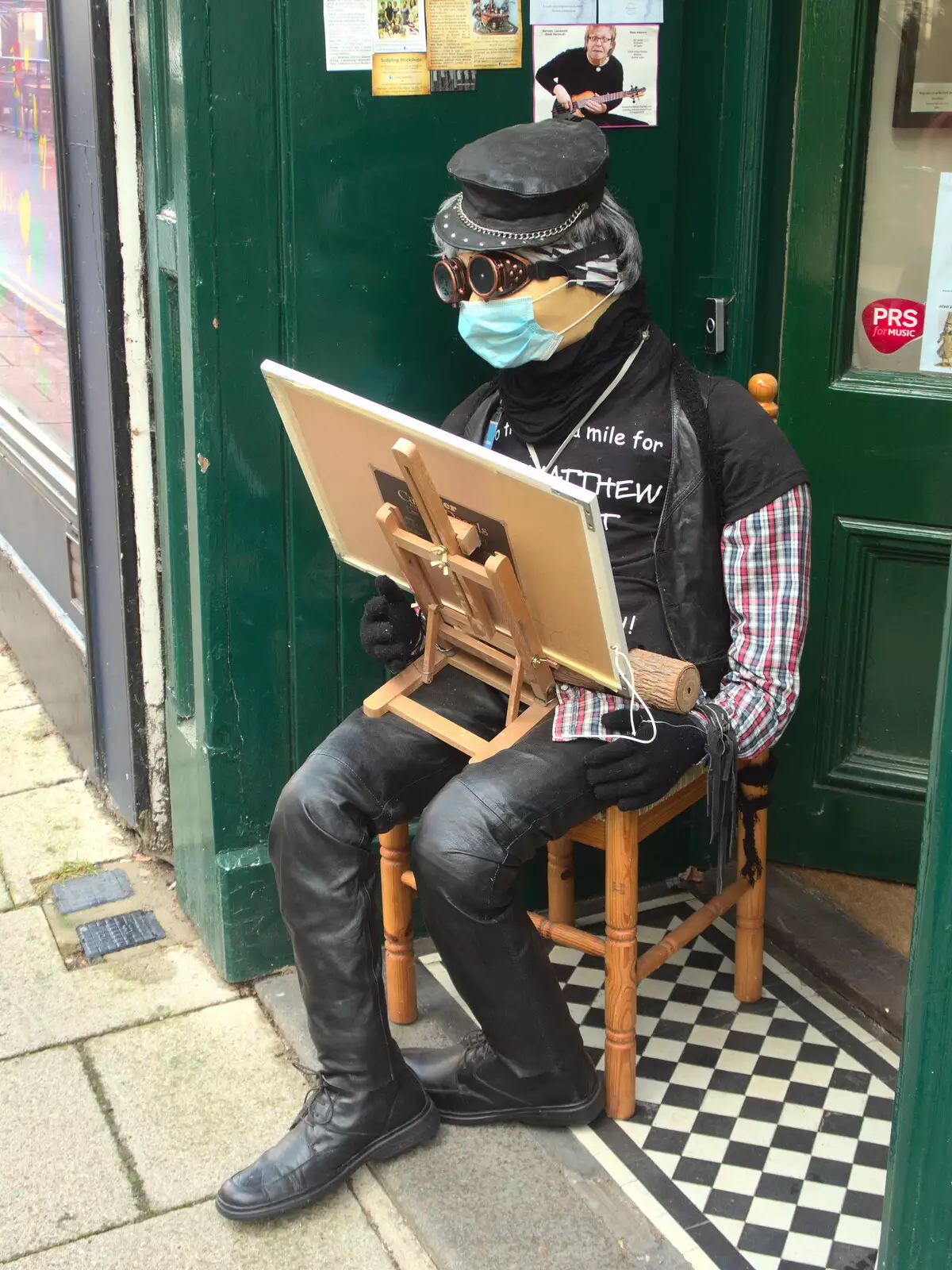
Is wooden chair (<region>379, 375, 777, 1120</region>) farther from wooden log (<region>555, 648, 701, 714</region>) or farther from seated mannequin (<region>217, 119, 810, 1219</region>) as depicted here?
wooden log (<region>555, 648, 701, 714</region>)

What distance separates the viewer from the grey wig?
2.61 meters

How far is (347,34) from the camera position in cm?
287

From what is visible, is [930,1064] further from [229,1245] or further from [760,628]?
[229,1245]

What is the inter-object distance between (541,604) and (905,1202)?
1.11m

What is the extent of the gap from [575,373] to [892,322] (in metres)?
0.89

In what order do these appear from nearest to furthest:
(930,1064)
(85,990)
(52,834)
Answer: (930,1064) → (85,990) → (52,834)

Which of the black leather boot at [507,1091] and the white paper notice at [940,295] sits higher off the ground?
the white paper notice at [940,295]

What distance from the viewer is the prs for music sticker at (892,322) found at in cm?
318

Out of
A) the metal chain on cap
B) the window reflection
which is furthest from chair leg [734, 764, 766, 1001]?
the window reflection

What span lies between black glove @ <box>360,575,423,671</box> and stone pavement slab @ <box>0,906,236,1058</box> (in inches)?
36.4

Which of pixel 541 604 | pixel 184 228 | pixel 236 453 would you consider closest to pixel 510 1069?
pixel 541 604

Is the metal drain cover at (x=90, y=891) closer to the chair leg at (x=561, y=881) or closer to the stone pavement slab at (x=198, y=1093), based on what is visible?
the stone pavement slab at (x=198, y=1093)

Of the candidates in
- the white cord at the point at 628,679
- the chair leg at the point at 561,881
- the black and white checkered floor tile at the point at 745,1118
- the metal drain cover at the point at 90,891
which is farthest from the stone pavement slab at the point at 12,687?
the white cord at the point at 628,679

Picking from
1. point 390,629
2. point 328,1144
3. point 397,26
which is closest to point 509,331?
point 390,629
